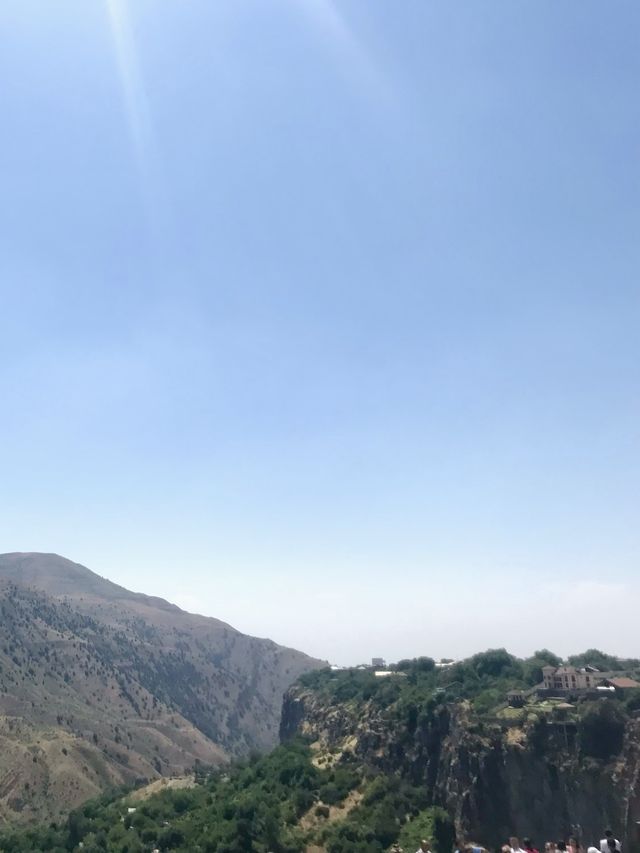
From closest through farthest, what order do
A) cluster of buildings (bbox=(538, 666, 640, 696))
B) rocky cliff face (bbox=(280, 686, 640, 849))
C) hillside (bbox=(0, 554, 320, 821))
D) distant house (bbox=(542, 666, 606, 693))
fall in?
1. rocky cliff face (bbox=(280, 686, 640, 849))
2. cluster of buildings (bbox=(538, 666, 640, 696))
3. distant house (bbox=(542, 666, 606, 693))
4. hillside (bbox=(0, 554, 320, 821))

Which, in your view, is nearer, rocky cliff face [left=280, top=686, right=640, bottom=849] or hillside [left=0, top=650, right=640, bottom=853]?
rocky cliff face [left=280, top=686, right=640, bottom=849]

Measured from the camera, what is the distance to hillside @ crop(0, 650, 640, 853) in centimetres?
5284

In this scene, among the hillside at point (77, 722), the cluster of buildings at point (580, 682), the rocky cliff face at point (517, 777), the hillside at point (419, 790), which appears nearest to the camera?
the rocky cliff face at point (517, 777)

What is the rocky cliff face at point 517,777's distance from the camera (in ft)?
168

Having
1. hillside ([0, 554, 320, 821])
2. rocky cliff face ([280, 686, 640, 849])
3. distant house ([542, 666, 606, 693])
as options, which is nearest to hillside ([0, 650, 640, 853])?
rocky cliff face ([280, 686, 640, 849])

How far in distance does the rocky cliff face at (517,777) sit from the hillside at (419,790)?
8 centimetres

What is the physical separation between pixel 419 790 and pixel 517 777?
9.35m

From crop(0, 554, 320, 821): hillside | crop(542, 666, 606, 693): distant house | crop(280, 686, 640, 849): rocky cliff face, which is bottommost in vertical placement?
crop(0, 554, 320, 821): hillside

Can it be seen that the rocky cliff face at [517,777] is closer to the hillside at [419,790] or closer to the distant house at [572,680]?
the hillside at [419,790]

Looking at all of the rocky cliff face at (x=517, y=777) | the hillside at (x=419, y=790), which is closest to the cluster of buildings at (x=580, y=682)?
the hillside at (x=419, y=790)

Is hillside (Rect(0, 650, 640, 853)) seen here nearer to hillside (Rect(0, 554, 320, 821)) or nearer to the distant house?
the distant house

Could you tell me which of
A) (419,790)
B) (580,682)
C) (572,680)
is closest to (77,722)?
(419,790)

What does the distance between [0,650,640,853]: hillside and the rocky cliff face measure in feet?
0.27

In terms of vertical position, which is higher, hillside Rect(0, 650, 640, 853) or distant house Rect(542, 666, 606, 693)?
distant house Rect(542, 666, 606, 693)
